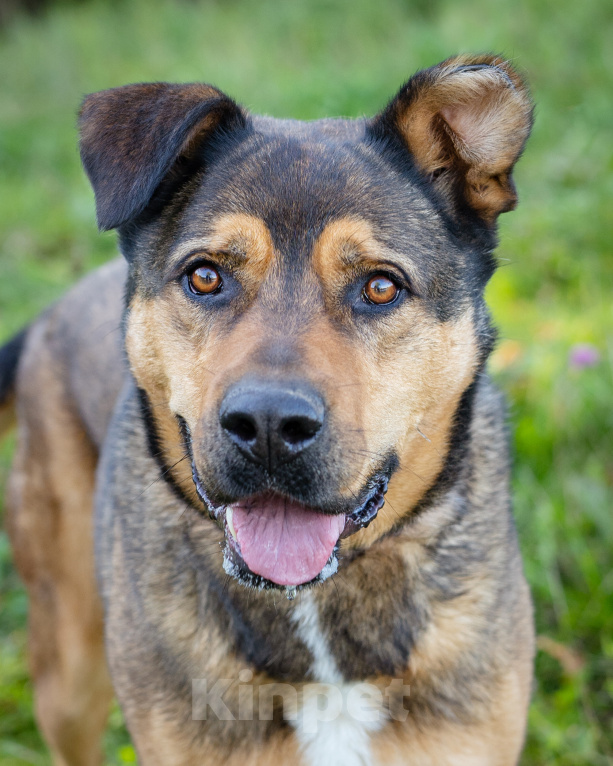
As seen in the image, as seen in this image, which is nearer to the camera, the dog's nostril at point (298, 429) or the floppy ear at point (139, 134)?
the dog's nostril at point (298, 429)

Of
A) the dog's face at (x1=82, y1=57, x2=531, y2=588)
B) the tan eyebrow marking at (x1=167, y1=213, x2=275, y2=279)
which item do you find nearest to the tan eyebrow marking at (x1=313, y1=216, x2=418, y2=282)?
the dog's face at (x1=82, y1=57, x2=531, y2=588)

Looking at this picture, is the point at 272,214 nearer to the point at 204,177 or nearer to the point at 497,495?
the point at 204,177

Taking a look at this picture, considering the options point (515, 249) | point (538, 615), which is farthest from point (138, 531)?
point (515, 249)

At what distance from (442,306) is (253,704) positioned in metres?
1.35

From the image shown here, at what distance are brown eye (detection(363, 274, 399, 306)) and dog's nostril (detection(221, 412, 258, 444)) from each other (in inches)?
23.9

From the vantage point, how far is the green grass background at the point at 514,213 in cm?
384

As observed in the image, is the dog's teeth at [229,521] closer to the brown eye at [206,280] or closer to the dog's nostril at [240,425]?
the dog's nostril at [240,425]

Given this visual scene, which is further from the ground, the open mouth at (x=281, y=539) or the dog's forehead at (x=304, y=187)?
the dog's forehead at (x=304, y=187)

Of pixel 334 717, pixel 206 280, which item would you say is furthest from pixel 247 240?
pixel 334 717

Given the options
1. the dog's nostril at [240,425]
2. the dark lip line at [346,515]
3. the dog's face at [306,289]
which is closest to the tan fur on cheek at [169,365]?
the dog's face at [306,289]

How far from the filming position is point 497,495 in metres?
2.90

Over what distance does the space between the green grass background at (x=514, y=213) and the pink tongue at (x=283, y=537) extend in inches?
46.5

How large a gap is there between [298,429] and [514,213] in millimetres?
5250

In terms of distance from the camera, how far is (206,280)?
2492 mm
